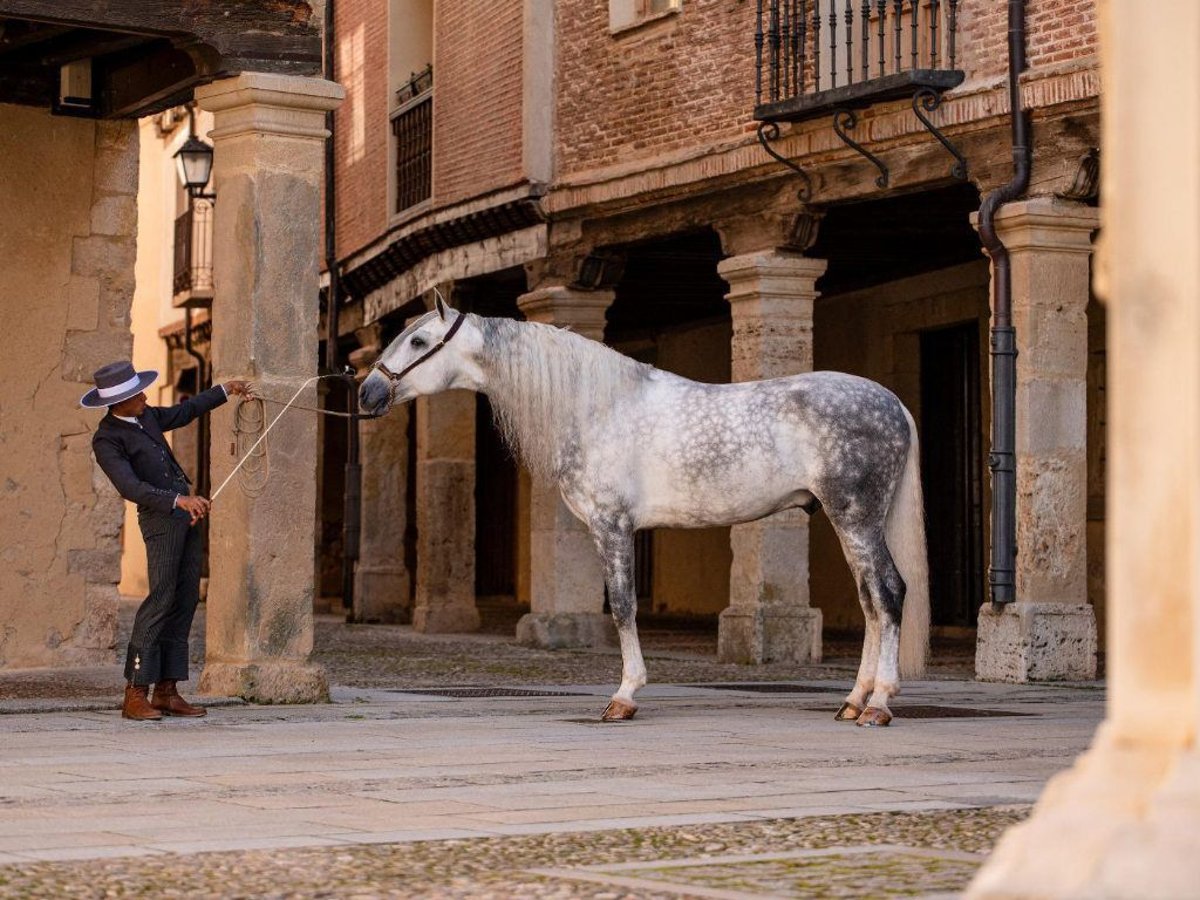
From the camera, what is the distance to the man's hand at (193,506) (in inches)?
392

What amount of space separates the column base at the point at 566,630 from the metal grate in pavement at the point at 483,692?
17.0 ft

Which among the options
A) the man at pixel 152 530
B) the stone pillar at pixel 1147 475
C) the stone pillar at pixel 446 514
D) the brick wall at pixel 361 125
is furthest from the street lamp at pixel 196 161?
the stone pillar at pixel 1147 475

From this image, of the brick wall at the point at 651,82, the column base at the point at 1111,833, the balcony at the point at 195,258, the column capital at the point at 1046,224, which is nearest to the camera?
the column base at the point at 1111,833

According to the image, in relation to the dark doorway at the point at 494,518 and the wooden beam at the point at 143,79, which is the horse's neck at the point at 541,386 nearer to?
the wooden beam at the point at 143,79

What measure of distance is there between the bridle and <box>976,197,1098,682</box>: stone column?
440 centimetres

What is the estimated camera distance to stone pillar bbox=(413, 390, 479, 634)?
826 inches

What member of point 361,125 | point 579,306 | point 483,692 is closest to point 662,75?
point 579,306

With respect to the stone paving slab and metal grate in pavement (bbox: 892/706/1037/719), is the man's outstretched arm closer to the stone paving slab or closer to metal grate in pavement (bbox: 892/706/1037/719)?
the stone paving slab

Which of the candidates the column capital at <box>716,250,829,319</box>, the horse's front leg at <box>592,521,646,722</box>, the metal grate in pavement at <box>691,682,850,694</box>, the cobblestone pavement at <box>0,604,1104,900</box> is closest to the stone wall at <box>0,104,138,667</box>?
the cobblestone pavement at <box>0,604,1104,900</box>

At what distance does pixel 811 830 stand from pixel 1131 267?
2.96 metres

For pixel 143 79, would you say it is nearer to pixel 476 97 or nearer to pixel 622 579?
pixel 622 579

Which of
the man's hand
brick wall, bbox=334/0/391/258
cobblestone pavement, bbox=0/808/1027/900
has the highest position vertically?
brick wall, bbox=334/0/391/258

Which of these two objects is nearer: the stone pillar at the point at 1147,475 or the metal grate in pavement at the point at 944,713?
the stone pillar at the point at 1147,475

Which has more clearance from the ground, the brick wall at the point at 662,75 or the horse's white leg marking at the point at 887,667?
the brick wall at the point at 662,75
